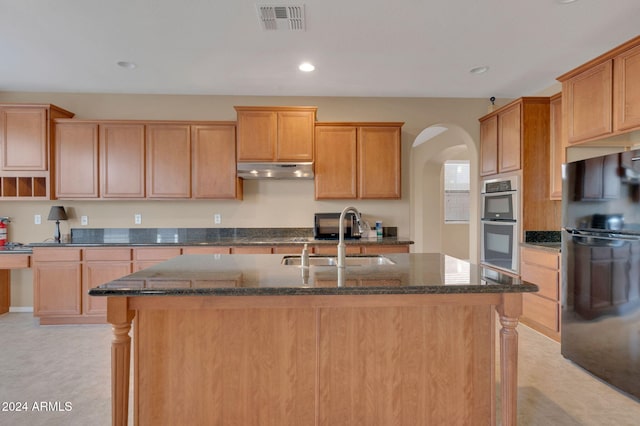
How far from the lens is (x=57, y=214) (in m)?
4.12

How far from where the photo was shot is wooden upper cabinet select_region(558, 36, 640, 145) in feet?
7.98

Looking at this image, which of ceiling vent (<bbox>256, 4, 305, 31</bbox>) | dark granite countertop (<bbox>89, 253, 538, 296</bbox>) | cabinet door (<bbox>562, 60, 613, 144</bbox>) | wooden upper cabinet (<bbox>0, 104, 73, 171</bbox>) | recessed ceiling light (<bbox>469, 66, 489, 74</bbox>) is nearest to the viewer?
dark granite countertop (<bbox>89, 253, 538, 296</bbox>)

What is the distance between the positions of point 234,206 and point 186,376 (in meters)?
3.02

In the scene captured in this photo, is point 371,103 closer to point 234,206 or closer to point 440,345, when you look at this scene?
point 234,206

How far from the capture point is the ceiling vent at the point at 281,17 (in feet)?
8.26

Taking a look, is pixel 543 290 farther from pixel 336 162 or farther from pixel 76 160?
pixel 76 160

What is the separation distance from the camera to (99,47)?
10.3 ft

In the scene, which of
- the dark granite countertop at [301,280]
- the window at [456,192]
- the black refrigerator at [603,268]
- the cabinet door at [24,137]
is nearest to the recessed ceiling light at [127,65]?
the cabinet door at [24,137]

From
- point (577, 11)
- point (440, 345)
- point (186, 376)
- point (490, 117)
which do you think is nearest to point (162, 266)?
point (186, 376)

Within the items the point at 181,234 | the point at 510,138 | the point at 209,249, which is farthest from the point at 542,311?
the point at 181,234

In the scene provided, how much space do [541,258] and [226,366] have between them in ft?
10.2

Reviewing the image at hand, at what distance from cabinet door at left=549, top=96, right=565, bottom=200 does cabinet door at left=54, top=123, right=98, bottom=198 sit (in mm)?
5153

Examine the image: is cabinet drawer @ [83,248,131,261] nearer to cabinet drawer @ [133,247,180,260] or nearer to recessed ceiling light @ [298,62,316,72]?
cabinet drawer @ [133,247,180,260]

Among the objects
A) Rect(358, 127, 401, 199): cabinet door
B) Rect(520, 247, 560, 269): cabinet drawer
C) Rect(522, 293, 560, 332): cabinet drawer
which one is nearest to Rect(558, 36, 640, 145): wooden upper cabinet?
Rect(520, 247, 560, 269): cabinet drawer
